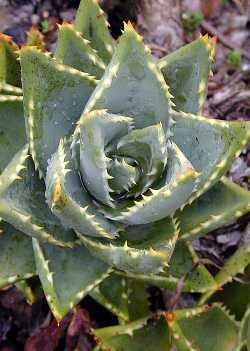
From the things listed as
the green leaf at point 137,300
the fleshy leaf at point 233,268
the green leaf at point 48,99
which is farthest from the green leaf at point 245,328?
the green leaf at point 48,99

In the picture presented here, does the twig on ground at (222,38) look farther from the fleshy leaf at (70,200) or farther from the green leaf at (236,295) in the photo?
the fleshy leaf at (70,200)

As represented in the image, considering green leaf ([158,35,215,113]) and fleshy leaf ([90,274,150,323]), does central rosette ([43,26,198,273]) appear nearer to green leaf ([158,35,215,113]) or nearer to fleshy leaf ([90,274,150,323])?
green leaf ([158,35,215,113])

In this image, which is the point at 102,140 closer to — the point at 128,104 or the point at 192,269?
the point at 128,104

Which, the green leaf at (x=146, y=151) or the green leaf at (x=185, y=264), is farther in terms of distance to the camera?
the green leaf at (x=185, y=264)

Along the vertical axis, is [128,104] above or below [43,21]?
above

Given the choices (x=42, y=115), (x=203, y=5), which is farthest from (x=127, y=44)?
(x=203, y=5)

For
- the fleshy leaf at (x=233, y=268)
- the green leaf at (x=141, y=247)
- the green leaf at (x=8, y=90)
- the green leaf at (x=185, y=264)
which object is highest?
the green leaf at (x=8, y=90)
